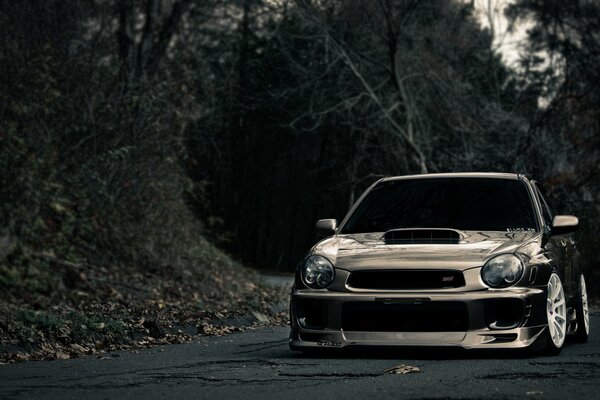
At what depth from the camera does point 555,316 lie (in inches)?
384

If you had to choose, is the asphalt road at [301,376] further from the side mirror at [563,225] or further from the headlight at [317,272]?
the side mirror at [563,225]

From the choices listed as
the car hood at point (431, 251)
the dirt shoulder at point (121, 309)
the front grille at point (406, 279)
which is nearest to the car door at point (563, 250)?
the car hood at point (431, 251)

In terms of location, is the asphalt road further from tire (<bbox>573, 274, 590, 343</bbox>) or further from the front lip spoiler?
tire (<bbox>573, 274, 590, 343</bbox>)

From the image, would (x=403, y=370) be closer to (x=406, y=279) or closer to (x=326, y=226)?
(x=406, y=279)

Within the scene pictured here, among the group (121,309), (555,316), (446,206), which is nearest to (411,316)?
(555,316)

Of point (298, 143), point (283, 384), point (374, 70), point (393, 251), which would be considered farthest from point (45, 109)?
point (298, 143)

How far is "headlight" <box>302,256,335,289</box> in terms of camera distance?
945cm

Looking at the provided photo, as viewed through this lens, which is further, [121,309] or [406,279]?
[121,309]

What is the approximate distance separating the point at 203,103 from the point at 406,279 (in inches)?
620

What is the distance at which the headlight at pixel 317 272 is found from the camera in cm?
945

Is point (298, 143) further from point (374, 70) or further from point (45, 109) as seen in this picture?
point (45, 109)

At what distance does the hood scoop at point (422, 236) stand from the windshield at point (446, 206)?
0.39m

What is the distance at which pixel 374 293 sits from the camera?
9.19 metres

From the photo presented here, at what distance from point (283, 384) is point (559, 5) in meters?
18.6
